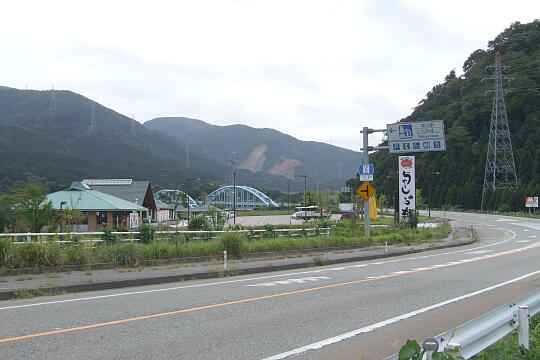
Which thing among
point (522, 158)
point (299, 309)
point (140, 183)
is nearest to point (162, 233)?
point (299, 309)

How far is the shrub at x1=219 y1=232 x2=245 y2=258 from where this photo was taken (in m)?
20.6

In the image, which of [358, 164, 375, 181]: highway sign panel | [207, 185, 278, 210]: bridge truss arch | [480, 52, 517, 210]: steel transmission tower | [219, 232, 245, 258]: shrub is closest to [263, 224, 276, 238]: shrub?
[358, 164, 375, 181]: highway sign panel

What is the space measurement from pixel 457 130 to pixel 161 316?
110 meters

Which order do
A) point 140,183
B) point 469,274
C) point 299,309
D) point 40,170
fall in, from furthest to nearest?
1. point 40,170
2. point 140,183
3. point 469,274
4. point 299,309

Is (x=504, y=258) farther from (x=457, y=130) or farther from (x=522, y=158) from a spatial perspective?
(x=457, y=130)

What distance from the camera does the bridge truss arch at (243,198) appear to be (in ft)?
546

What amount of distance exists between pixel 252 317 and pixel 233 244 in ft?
39.1

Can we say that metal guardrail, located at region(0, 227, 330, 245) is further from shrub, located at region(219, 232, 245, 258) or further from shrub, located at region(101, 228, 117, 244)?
shrub, located at region(219, 232, 245, 258)

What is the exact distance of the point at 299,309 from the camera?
378 inches

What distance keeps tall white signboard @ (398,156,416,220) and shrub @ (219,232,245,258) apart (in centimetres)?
2258

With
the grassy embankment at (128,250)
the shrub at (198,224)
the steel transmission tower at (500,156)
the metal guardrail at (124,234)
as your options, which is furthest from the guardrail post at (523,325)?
the steel transmission tower at (500,156)

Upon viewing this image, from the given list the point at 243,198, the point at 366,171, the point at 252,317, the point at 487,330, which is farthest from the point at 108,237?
the point at 243,198

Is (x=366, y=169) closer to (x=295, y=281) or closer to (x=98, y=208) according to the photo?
(x=295, y=281)

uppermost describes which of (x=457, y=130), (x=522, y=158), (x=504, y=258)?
(x=457, y=130)
